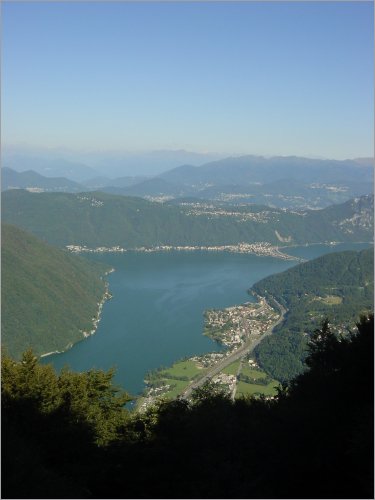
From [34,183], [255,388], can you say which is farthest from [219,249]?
[34,183]

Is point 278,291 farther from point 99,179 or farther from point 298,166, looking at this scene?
point 298,166

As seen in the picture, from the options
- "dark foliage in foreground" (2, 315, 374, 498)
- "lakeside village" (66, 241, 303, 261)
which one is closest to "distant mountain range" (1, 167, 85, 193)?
"lakeside village" (66, 241, 303, 261)

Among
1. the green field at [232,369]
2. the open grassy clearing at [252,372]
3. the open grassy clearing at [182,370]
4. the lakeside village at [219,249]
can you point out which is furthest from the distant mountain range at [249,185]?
the open grassy clearing at [182,370]

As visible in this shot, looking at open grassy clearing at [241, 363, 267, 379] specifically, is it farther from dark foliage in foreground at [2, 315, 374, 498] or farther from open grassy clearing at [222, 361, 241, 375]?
dark foliage in foreground at [2, 315, 374, 498]

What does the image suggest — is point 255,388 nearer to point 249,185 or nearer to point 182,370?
point 182,370

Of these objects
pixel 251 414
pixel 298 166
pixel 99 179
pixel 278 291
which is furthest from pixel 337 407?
pixel 298 166

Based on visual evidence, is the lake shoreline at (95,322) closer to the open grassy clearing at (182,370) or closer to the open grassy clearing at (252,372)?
the open grassy clearing at (182,370)

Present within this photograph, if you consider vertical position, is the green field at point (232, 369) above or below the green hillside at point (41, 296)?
below

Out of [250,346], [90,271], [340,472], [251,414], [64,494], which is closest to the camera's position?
[64,494]
